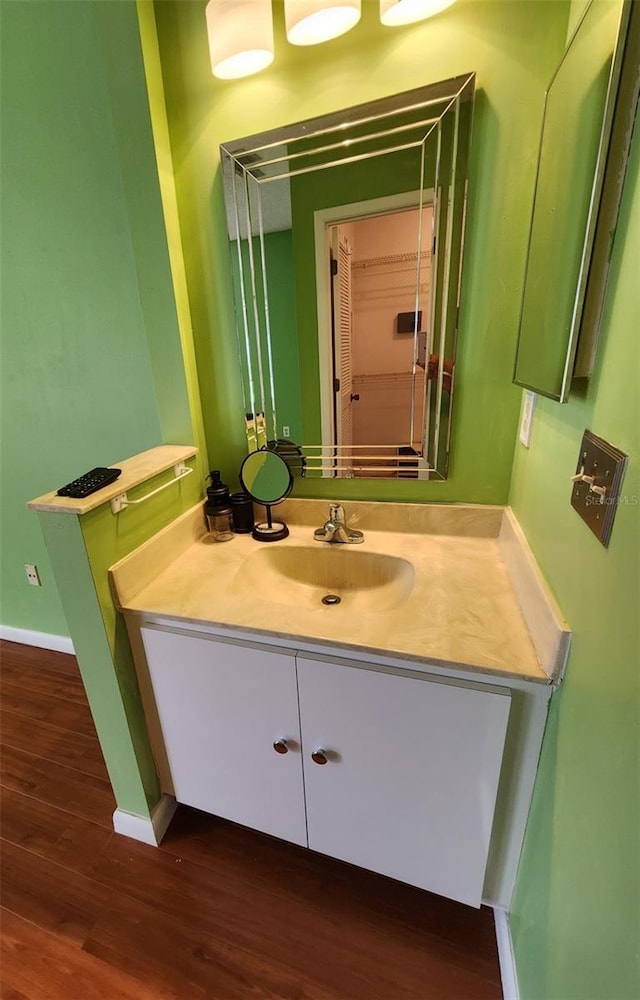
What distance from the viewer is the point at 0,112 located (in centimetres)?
119

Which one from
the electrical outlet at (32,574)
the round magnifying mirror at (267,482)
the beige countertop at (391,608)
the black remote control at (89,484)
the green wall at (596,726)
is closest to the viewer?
the green wall at (596,726)

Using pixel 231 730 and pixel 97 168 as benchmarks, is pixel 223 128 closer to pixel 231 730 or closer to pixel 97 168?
pixel 97 168

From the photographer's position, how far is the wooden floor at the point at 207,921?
2.93 feet

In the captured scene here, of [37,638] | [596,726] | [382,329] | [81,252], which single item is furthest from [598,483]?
[37,638]

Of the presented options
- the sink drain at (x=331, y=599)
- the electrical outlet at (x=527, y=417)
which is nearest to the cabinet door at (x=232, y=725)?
the sink drain at (x=331, y=599)

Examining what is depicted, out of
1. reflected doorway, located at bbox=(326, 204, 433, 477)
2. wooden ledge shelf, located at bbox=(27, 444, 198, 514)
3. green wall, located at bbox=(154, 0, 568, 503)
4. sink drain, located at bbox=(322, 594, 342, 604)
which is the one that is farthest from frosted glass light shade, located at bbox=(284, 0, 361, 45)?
sink drain, located at bbox=(322, 594, 342, 604)

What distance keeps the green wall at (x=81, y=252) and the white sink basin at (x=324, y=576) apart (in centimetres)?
50

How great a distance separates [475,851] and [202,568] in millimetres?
903

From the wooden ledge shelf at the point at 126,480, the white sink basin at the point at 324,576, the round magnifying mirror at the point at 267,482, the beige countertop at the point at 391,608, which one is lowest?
the white sink basin at the point at 324,576

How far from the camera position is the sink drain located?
1.13 metres

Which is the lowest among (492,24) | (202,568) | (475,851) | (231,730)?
(475,851)

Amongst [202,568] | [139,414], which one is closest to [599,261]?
[202,568]

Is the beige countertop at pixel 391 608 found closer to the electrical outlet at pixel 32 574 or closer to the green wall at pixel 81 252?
the green wall at pixel 81 252

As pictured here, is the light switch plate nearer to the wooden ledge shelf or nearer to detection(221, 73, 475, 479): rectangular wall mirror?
detection(221, 73, 475, 479): rectangular wall mirror
